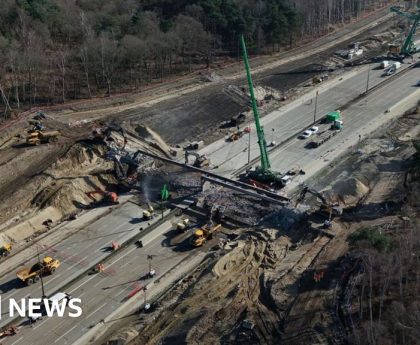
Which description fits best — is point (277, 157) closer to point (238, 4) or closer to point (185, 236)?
point (185, 236)

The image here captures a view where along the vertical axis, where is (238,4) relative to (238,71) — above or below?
above

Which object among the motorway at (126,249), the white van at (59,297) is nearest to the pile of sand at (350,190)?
the motorway at (126,249)

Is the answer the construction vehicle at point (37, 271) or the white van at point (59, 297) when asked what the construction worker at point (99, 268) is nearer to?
the construction vehicle at point (37, 271)

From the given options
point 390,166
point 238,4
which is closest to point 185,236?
point 390,166

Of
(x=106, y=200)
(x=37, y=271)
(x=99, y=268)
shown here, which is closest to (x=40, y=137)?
(x=106, y=200)

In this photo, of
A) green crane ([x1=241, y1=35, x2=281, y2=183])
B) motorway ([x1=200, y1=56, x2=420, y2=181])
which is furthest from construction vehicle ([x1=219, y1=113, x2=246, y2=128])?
green crane ([x1=241, y1=35, x2=281, y2=183])

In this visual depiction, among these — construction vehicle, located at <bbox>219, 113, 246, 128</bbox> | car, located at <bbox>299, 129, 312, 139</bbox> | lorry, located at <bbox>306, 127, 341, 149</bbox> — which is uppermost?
construction vehicle, located at <bbox>219, 113, 246, 128</bbox>

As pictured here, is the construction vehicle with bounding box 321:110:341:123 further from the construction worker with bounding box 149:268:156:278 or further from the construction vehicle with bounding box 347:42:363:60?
the construction worker with bounding box 149:268:156:278
